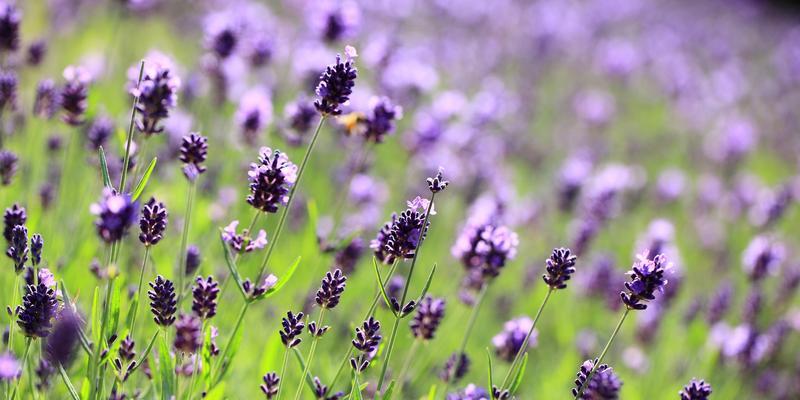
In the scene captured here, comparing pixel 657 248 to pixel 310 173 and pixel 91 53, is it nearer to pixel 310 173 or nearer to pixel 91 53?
pixel 310 173

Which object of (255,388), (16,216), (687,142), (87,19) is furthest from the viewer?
(687,142)

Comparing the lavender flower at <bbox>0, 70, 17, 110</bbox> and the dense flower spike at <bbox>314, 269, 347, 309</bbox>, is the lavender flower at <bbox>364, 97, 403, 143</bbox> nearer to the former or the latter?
the dense flower spike at <bbox>314, 269, 347, 309</bbox>

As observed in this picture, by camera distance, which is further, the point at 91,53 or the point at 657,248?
the point at 91,53

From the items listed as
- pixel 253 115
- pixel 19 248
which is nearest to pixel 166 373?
pixel 19 248

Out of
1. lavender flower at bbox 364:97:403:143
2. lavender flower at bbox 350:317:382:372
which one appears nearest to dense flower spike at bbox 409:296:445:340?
lavender flower at bbox 350:317:382:372

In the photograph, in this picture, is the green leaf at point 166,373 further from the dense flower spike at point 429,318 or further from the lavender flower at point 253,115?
the lavender flower at point 253,115

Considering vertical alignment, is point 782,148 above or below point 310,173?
above

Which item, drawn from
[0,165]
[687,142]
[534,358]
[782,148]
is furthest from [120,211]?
[782,148]
